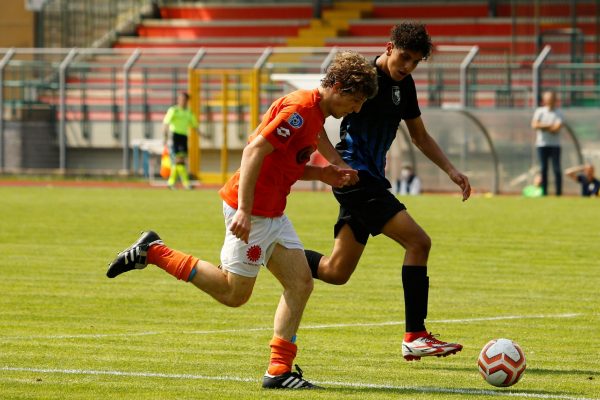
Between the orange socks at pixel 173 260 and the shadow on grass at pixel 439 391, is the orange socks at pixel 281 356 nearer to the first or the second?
the shadow on grass at pixel 439 391

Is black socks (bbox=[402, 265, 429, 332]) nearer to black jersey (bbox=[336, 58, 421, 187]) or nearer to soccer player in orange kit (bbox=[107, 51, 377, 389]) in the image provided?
black jersey (bbox=[336, 58, 421, 187])

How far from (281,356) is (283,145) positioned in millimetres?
1133

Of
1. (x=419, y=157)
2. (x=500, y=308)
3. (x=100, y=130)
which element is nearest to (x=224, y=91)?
(x=100, y=130)

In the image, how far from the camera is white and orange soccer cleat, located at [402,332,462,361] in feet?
27.8

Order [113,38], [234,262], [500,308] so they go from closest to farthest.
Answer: [234,262]
[500,308]
[113,38]

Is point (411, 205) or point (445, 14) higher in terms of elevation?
point (445, 14)

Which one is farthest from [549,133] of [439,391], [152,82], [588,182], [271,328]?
[439,391]

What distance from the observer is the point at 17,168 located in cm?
3612

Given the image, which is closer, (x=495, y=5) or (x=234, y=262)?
(x=234, y=262)

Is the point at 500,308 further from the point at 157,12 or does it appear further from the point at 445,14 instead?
the point at 157,12

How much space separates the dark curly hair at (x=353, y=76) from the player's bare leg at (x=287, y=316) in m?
0.96

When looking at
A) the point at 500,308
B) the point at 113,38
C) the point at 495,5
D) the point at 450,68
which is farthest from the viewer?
the point at 113,38

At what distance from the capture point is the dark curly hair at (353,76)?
732 cm

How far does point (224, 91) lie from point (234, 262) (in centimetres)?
2654
